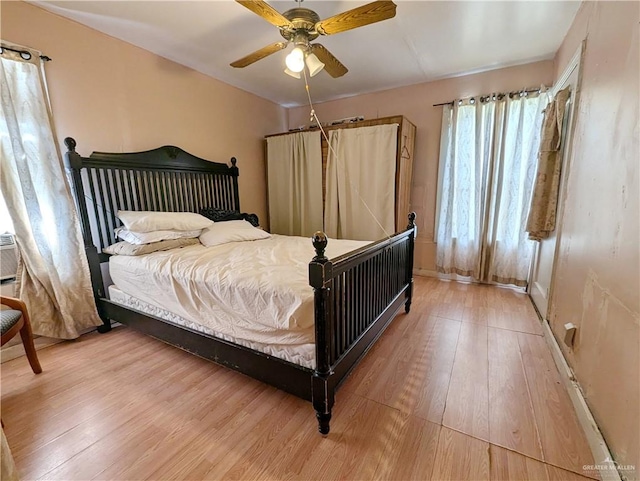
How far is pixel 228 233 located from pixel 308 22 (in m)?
1.81

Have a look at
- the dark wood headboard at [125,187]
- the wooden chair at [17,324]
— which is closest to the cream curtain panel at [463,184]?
the dark wood headboard at [125,187]

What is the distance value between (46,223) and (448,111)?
13.4ft

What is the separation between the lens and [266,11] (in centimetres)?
153

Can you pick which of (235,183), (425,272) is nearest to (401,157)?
(425,272)

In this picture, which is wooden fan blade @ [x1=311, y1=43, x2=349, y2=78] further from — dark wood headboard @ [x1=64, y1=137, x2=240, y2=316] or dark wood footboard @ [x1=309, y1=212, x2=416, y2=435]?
dark wood headboard @ [x1=64, y1=137, x2=240, y2=316]

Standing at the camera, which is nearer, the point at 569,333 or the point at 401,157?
the point at 569,333

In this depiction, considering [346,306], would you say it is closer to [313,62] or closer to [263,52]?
[313,62]

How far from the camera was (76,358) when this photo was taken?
200 centimetres

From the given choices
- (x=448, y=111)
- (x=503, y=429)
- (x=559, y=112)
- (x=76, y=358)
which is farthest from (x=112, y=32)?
(x=503, y=429)

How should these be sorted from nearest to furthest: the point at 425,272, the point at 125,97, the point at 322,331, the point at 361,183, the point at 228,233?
the point at 322,331 < the point at 125,97 < the point at 228,233 < the point at 361,183 < the point at 425,272

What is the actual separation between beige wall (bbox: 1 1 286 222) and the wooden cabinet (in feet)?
4.14

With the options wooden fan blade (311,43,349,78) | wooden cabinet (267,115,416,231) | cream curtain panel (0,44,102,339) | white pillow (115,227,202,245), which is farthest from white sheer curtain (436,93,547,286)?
cream curtain panel (0,44,102,339)

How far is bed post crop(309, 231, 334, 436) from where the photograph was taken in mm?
1213

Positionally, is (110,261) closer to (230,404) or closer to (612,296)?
(230,404)
